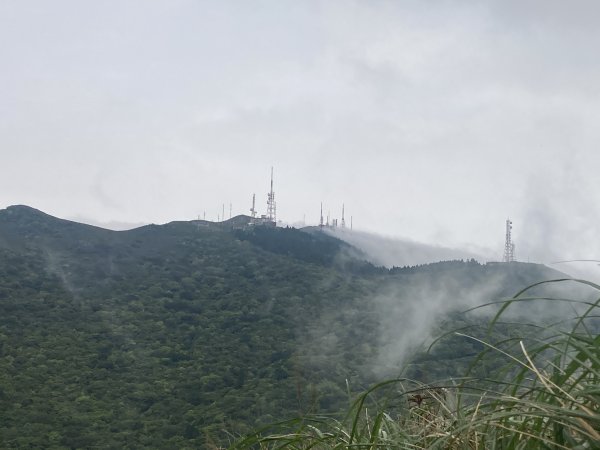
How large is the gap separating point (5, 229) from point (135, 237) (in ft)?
81.1

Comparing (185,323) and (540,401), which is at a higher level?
(540,401)

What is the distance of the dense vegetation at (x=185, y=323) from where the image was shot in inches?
2766

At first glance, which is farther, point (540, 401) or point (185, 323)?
point (185, 323)

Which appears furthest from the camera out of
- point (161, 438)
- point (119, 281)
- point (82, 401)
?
point (119, 281)

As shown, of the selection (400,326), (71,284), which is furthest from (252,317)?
(71,284)

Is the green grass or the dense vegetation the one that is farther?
the dense vegetation

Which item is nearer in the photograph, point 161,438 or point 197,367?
point 161,438

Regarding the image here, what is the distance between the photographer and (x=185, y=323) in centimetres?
11000

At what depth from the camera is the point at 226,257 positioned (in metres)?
144

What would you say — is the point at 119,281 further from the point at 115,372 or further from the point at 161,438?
the point at 161,438

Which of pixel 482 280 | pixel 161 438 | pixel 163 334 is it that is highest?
pixel 482 280

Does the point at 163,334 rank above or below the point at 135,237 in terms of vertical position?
below

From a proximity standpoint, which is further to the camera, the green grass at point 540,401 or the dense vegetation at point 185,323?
the dense vegetation at point 185,323

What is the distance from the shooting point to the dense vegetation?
70250 mm
